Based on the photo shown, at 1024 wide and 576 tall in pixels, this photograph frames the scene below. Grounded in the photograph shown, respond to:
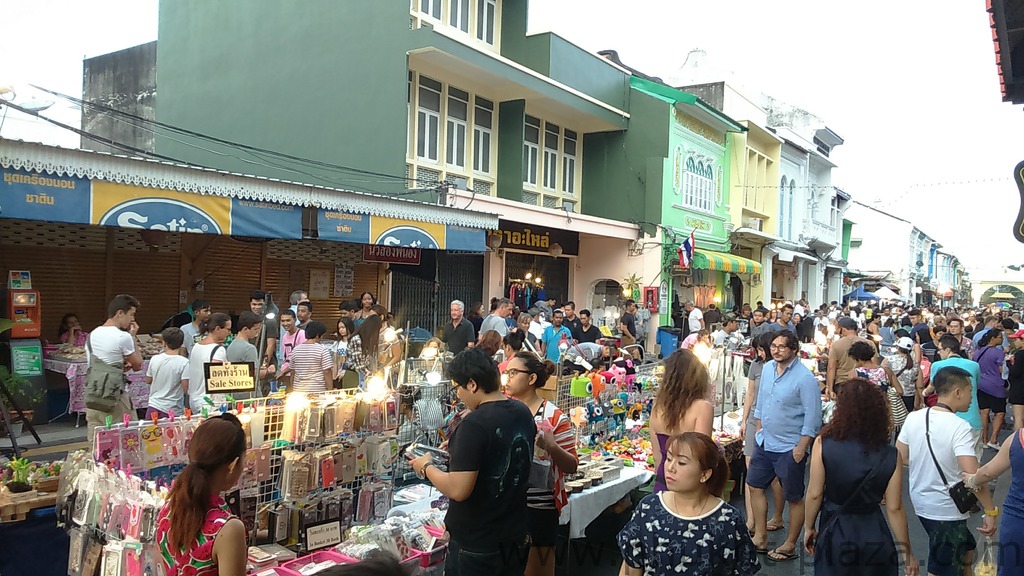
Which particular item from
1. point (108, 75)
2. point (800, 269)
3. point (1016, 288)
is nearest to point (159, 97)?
point (108, 75)

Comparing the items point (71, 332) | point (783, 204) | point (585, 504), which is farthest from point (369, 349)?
point (783, 204)

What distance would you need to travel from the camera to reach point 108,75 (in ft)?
62.3

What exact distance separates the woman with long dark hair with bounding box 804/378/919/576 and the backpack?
19.3 feet

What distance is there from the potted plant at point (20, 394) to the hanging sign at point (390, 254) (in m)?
6.28

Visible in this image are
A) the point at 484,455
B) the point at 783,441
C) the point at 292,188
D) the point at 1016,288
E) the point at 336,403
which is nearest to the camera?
the point at 484,455

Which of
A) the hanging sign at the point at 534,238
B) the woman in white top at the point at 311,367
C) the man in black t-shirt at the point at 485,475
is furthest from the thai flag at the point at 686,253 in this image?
the man in black t-shirt at the point at 485,475

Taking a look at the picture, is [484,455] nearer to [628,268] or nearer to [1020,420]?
[1020,420]

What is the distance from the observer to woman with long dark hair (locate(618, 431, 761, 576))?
288 centimetres

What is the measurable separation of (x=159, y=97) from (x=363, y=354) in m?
11.7

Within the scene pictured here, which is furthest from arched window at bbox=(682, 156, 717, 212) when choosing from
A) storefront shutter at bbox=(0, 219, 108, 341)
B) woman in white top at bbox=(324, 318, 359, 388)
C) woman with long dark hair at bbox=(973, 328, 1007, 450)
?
storefront shutter at bbox=(0, 219, 108, 341)

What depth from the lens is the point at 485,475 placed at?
331 centimetres

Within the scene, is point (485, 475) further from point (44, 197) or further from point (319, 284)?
point (319, 284)

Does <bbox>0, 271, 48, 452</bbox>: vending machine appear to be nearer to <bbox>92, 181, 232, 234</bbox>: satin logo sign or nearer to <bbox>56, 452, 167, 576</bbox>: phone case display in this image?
<bbox>92, 181, 232, 234</bbox>: satin logo sign

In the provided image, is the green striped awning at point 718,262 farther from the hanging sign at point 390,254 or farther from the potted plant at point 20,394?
the potted plant at point 20,394
